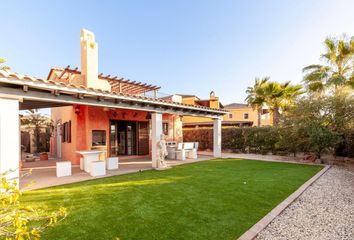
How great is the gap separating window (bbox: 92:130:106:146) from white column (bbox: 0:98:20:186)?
641 centimetres

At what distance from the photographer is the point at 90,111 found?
12.6 meters

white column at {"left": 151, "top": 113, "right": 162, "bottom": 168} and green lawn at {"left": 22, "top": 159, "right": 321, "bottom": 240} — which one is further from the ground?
white column at {"left": 151, "top": 113, "right": 162, "bottom": 168}

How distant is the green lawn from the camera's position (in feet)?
13.3

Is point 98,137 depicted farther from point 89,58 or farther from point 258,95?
point 258,95

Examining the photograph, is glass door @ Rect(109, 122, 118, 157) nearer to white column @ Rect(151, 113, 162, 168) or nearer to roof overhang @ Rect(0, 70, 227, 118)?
white column @ Rect(151, 113, 162, 168)

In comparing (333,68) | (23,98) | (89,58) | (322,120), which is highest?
(333,68)

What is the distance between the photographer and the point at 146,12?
16.9m

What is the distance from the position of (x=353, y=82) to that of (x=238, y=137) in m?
9.53

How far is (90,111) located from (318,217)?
12306mm

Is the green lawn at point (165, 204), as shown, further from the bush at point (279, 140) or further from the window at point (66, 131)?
the window at point (66, 131)

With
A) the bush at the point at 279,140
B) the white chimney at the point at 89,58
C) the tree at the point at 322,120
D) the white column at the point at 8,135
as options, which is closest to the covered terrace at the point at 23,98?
the white column at the point at 8,135

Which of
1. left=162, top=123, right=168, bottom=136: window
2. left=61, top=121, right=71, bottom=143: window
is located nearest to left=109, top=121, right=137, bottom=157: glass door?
left=61, top=121, right=71, bottom=143: window

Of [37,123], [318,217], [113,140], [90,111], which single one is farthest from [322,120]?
[37,123]

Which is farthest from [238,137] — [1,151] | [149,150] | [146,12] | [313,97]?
[1,151]
